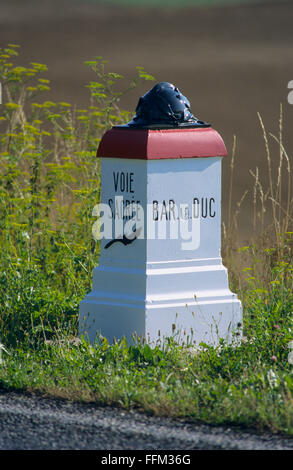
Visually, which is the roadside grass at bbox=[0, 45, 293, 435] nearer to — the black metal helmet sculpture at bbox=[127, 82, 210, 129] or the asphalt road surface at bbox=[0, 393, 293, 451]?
the asphalt road surface at bbox=[0, 393, 293, 451]

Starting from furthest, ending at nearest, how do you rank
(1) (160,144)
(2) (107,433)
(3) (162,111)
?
(3) (162,111), (1) (160,144), (2) (107,433)

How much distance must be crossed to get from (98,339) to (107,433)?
153 centimetres

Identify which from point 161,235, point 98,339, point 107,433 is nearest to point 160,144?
point 161,235

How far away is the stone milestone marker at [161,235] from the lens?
220 inches

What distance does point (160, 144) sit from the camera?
219 inches

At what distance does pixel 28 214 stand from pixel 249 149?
22.0 feet

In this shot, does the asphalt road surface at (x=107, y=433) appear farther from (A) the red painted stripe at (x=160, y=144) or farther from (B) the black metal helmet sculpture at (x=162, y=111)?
(B) the black metal helmet sculpture at (x=162, y=111)

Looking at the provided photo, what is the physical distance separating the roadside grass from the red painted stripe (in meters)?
1.07

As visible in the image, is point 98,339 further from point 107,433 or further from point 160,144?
point 107,433

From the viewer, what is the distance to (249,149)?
13.9m

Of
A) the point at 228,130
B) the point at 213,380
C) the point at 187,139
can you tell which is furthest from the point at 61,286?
the point at 228,130

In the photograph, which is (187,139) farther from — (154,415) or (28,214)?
(28,214)

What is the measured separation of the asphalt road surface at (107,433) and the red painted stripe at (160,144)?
5.61 ft

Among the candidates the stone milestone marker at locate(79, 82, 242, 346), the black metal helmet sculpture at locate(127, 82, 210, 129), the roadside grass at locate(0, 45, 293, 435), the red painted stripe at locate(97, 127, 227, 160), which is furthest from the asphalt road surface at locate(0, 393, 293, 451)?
the black metal helmet sculpture at locate(127, 82, 210, 129)
